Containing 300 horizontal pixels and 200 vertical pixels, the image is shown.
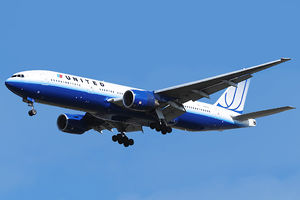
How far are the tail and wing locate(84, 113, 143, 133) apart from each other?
323 inches

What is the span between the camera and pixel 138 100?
149 feet

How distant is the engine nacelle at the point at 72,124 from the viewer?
5225cm

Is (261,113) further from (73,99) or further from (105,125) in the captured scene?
(73,99)

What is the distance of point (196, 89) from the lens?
46438 millimetres

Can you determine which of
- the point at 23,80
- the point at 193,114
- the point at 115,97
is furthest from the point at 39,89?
the point at 193,114

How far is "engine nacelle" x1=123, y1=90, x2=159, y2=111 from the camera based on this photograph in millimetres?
45312

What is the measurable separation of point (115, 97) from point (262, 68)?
11.2 m

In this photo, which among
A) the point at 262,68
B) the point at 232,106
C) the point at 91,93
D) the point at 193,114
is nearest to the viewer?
the point at 262,68

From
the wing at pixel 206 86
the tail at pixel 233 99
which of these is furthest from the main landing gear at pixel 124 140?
the tail at pixel 233 99

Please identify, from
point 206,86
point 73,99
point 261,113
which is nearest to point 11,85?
point 73,99

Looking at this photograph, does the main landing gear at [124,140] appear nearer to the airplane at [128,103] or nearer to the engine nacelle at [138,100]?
the airplane at [128,103]

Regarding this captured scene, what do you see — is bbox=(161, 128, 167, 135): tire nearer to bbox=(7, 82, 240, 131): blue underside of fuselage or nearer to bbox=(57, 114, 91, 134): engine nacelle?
bbox=(7, 82, 240, 131): blue underside of fuselage

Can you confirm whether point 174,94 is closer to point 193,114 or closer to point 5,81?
point 193,114

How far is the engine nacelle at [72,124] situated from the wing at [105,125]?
445 millimetres
